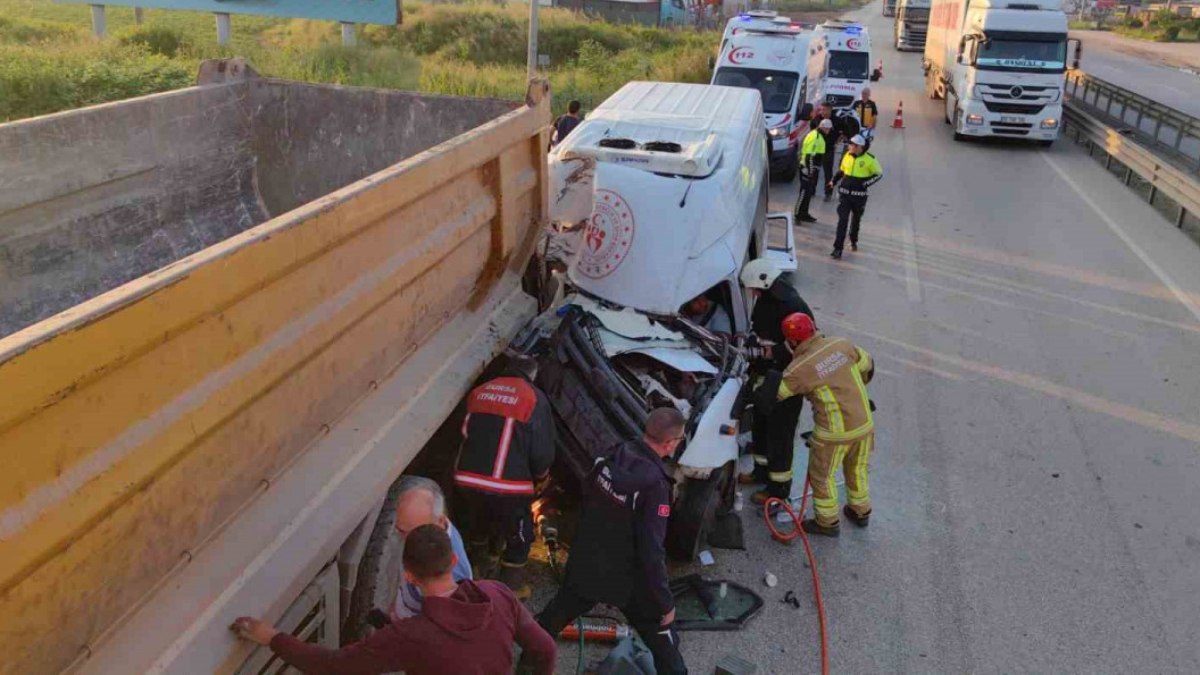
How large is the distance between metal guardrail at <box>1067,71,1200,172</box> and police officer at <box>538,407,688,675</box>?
1471cm

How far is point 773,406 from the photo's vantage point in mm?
5387

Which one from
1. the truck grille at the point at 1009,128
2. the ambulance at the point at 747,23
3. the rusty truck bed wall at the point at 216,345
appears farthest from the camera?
the truck grille at the point at 1009,128

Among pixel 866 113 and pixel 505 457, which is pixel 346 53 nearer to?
pixel 866 113

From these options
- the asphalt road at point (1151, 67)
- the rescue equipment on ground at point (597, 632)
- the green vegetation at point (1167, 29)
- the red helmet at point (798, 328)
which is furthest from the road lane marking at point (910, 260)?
the green vegetation at point (1167, 29)

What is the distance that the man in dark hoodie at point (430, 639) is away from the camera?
2.81 m

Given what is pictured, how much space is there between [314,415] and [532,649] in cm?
110

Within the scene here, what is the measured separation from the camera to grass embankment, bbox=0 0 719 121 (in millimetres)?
14531

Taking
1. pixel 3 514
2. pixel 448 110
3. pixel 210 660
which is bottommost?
pixel 210 660

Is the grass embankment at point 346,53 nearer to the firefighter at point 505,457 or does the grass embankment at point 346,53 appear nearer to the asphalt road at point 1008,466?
the asphalt road at point 1008,466

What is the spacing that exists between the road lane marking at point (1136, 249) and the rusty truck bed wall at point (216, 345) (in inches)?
298

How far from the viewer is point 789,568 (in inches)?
204

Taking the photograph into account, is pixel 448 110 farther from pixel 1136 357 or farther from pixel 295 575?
pixel 1136 357

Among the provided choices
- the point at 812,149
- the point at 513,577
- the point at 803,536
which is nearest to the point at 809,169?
the point at 812,149

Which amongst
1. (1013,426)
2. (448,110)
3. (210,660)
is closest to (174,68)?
(448,110)
